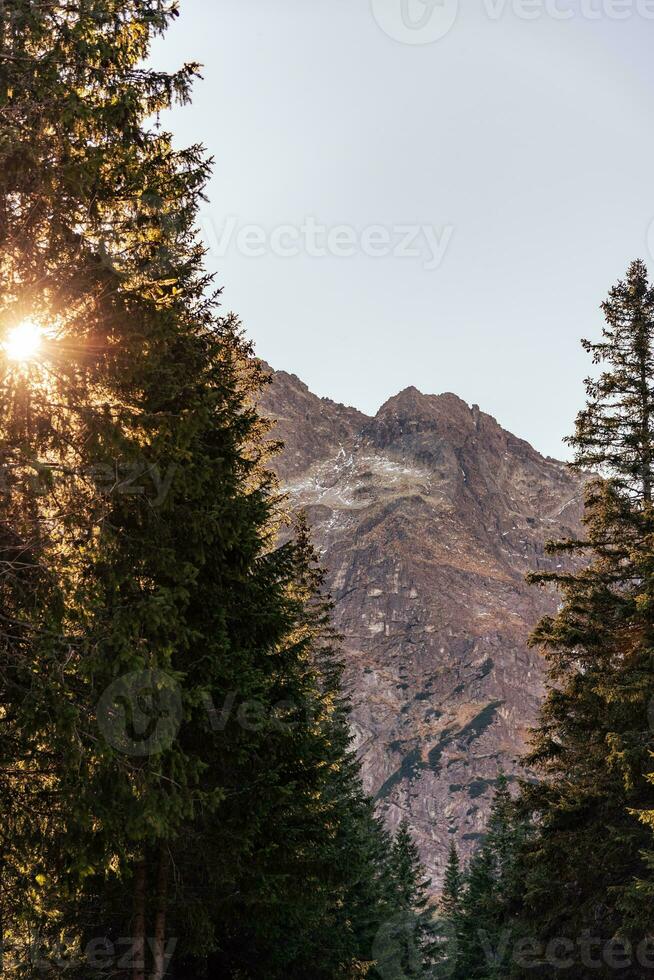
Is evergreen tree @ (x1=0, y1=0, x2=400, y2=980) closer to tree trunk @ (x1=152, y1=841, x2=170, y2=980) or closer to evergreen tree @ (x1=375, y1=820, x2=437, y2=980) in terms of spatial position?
tree trunk @ (x1=152, y1=841, x2=170, y2=980)

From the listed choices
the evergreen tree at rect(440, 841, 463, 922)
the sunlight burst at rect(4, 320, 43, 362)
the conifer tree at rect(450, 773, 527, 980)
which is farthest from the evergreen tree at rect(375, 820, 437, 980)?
the sunlight burst at rect(4, 320, 43, 362)

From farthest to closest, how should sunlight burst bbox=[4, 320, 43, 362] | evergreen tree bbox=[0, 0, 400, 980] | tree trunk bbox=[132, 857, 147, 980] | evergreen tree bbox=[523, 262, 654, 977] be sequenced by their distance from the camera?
1. evergreen tree bbox=[523, 262, 654, 977]
2. tree trunk bbox=[132, 857, 147, 980]
3. sunlight burst bbox=[4, 320, 43, 362]
4. evergreen tree bbox=[0, 0, 400, 980]

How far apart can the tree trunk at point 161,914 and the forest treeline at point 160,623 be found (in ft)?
0.10

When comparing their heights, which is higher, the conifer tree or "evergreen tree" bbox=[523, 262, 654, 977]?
"evergreen tree" bbox=[523, 262, 654, 977]

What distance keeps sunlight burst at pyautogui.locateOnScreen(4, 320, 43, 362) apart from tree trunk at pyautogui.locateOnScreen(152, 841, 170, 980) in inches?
233

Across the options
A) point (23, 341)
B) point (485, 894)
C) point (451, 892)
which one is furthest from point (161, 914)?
point (451, 892)

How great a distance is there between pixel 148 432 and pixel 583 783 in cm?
1138

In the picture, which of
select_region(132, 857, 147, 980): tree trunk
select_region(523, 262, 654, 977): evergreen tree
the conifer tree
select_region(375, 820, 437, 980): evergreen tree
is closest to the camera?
select_region(132, 857, 147, 980): tree trunk

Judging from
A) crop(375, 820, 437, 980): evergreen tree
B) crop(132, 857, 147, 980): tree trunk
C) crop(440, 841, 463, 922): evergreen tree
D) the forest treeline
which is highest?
the forest treeline

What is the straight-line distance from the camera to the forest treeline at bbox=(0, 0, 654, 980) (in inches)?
292

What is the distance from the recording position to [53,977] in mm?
10109

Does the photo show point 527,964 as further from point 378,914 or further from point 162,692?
point 378,914

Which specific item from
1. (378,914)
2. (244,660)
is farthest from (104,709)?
(378,914)

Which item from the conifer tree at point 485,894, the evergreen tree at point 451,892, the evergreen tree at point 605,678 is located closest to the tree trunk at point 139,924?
the evergreen tree at point 605,678
